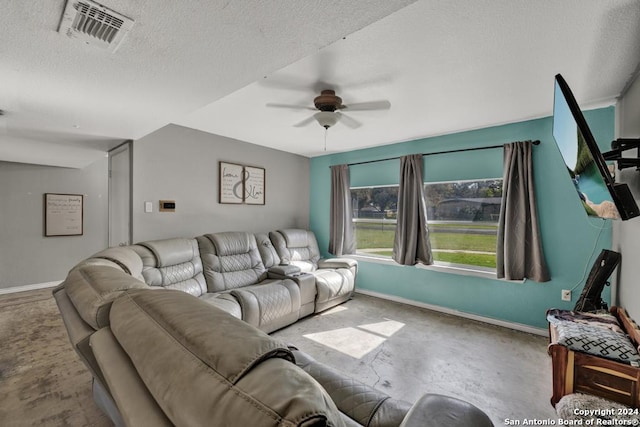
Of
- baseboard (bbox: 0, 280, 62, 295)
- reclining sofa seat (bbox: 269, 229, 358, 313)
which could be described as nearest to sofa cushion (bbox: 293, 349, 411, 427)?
reclining sofa seat (bbox: 269, 229, 358, 313)

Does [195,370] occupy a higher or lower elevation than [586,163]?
lower

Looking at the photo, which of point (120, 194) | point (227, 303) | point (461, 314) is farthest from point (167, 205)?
point (461, 314)

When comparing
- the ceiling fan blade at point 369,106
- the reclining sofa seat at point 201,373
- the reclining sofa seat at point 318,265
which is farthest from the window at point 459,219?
the reclining sofa seat at point 201,373

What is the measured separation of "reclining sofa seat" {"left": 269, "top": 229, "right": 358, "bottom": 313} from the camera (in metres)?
3.53

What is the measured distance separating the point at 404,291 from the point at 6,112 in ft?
14.9

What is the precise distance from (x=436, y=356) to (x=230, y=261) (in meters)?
2.42

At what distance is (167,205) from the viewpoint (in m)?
3.24

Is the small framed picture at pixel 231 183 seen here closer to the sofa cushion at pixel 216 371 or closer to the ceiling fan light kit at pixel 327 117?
the ceiling fan light kit at pixel 327 117

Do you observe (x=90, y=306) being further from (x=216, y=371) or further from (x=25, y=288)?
(x=25, y=288)

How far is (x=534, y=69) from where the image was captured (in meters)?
1.94

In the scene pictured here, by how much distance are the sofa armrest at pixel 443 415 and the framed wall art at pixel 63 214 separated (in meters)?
6.36

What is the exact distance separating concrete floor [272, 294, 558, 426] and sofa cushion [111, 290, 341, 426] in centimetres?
185

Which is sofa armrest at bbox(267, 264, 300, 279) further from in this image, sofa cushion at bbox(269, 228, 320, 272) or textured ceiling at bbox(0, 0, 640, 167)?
textured ceiling at bbox(0, 0, 640, 167)

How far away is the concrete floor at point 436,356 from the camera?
1986mm
